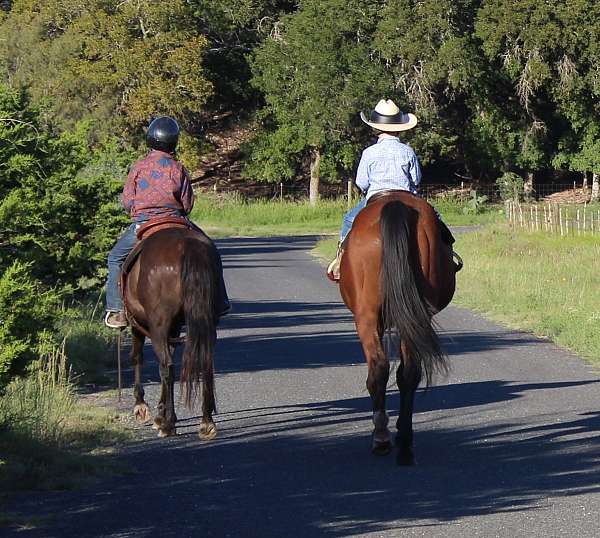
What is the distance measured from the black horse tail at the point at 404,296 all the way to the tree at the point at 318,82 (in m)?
52.0

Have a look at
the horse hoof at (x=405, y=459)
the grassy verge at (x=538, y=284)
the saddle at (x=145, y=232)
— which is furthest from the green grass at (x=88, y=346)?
the grassy verge at (x=538, y=284)

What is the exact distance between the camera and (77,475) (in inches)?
360

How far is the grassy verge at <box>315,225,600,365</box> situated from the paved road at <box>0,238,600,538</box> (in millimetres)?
1900

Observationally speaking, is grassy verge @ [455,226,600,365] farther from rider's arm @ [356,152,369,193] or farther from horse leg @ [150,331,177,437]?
horse leg @ [150,331,177,437]

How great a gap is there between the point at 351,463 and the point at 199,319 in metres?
1.88

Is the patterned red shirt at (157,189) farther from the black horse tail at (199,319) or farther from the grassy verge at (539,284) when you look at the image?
the grassy verge at (539,284)

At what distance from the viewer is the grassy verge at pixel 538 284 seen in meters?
18.5

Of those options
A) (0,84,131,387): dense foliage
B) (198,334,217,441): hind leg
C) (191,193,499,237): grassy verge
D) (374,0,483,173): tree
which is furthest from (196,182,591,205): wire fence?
(198,334,217,441): hind leg

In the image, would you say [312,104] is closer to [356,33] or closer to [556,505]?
[356,33]

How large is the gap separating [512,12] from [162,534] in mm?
56626

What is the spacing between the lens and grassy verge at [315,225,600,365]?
1847 cm

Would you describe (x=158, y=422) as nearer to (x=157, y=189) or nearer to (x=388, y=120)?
(x=157, y=189)

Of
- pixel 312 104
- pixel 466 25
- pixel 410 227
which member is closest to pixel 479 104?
pixel 466 25

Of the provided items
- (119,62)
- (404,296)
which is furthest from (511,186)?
(404,296)
